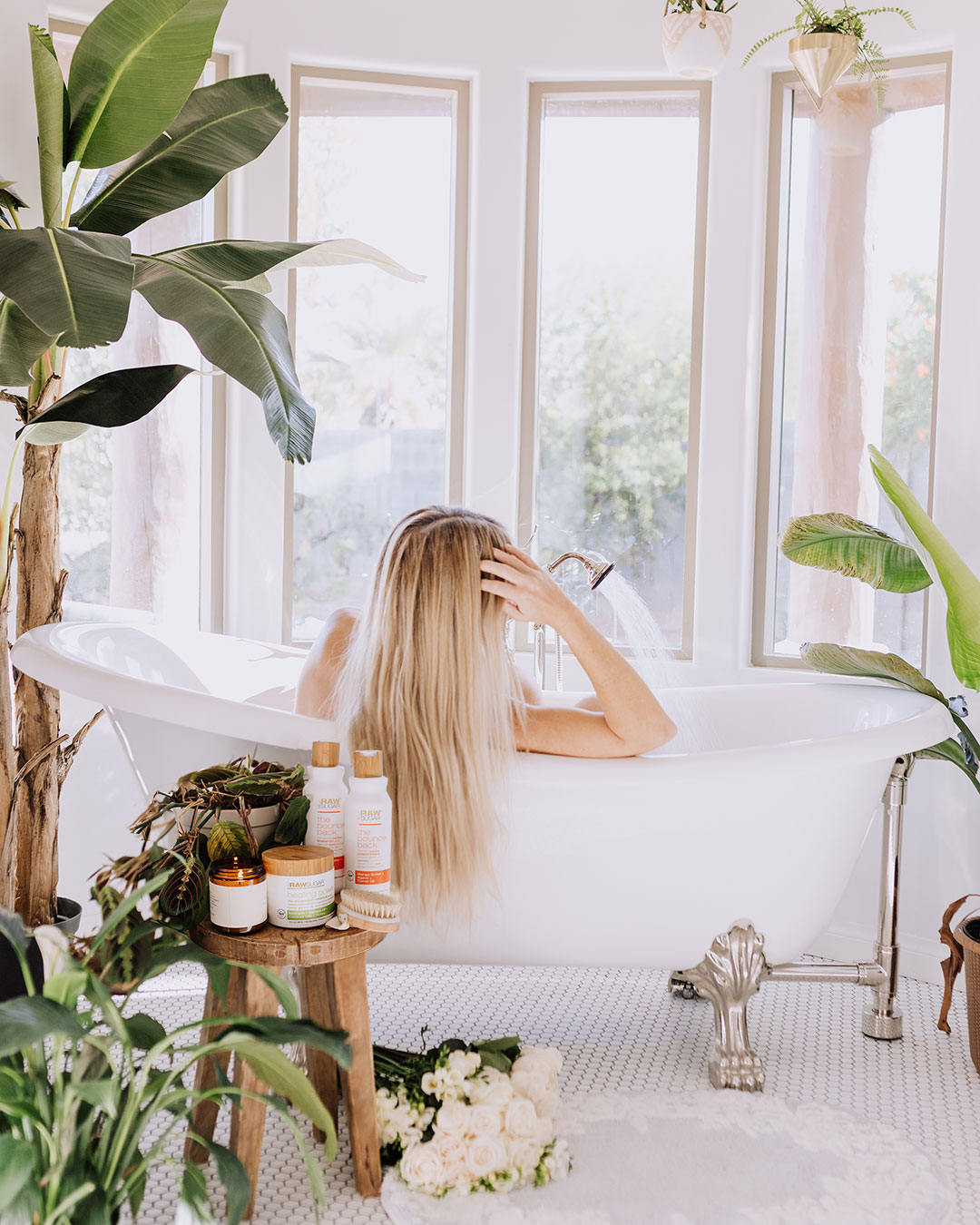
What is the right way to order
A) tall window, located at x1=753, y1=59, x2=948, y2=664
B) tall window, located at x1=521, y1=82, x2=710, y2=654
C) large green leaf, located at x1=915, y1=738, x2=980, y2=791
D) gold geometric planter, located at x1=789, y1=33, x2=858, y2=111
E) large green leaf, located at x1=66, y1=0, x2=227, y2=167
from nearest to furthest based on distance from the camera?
1. large green leaf, located at x1=66, y1=0, x2=227, y2=167
2. large green leaf, located at x1=915, y1=738, x2=980, y2=791
3. gold geometric planter, located at x1=789, y1=33, x2=858, y2=111
4. tall window, located at x1=753, y1=59, x2=948, y2=664
5. tall window, located at x1=521, y1=82, x2=710, y2=654

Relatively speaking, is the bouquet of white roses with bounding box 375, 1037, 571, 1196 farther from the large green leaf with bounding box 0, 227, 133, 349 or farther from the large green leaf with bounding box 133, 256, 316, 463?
the large green leaf with bounding box 0, 227, 133, 349

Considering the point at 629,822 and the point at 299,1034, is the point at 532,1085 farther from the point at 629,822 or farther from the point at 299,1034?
the point at 299,1034

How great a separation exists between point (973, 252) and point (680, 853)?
5.66 ft

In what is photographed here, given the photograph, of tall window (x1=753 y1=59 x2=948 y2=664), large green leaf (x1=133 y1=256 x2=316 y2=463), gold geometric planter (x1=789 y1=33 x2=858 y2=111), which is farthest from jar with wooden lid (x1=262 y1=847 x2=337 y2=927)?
gold geometric planter (x1=789 y1=33 x2=858 y2=111)

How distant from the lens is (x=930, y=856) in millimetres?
2902

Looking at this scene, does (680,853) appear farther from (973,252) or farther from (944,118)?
(944,118)

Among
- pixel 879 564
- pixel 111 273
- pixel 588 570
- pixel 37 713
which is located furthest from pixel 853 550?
pixel 37 713

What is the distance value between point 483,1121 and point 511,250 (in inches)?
93.8

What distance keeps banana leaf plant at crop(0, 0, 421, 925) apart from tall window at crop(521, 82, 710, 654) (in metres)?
1.12

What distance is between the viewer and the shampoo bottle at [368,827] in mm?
1666

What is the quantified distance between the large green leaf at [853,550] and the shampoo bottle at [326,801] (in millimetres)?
1201

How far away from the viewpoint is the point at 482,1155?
69.7 inches

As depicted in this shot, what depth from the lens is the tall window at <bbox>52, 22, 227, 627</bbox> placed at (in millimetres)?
3102

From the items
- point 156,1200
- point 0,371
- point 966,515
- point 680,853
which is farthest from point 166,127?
point 966,515
